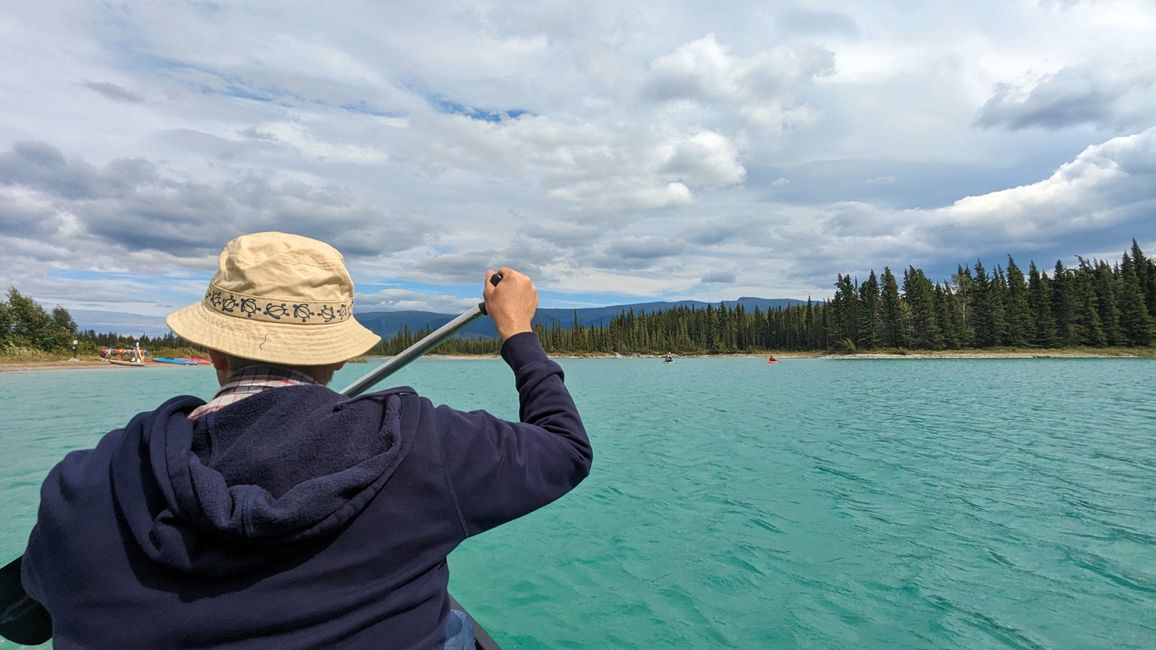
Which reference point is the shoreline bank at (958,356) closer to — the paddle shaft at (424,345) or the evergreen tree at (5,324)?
the evergreen tree at (5,324)

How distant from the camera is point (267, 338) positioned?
164 centimetres

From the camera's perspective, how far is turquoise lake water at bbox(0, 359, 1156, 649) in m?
5.31

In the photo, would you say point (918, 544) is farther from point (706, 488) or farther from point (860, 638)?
point (706, 488)

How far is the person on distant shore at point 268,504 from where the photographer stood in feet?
4.26

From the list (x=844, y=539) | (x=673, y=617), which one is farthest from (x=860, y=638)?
(x=844, y=539)

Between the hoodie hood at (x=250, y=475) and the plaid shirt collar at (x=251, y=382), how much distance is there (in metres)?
0.13

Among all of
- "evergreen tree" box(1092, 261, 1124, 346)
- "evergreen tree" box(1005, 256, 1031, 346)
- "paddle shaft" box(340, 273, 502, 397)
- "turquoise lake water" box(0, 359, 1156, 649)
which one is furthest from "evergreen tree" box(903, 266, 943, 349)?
"paddle shaft" box(340, 273, 502, 397)

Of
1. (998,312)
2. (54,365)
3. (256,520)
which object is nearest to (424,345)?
(256,520)

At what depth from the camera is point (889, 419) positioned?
59.8ft

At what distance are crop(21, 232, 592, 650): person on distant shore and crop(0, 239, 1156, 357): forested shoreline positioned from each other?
214 ft

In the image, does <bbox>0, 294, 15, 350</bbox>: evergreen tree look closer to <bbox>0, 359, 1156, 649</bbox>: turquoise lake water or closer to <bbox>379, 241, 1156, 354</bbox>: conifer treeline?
<bbox>0, 359, 1156, 649</bbox>: turquoise lake water

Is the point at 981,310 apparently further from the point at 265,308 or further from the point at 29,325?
the point at 29,325

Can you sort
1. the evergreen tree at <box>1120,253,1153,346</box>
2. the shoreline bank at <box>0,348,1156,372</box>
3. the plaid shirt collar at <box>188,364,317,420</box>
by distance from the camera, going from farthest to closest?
the evergreen tree at <box>1120,253,1153,346</box>, the shoreline bank at <box>0,348,1156,372</box>, the plaid shirt collar at <box>188,364,317,420</box>

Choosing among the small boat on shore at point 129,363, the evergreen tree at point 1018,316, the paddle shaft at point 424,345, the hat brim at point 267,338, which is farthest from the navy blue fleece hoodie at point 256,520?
Result: the evergreen tree at point 1018,316
